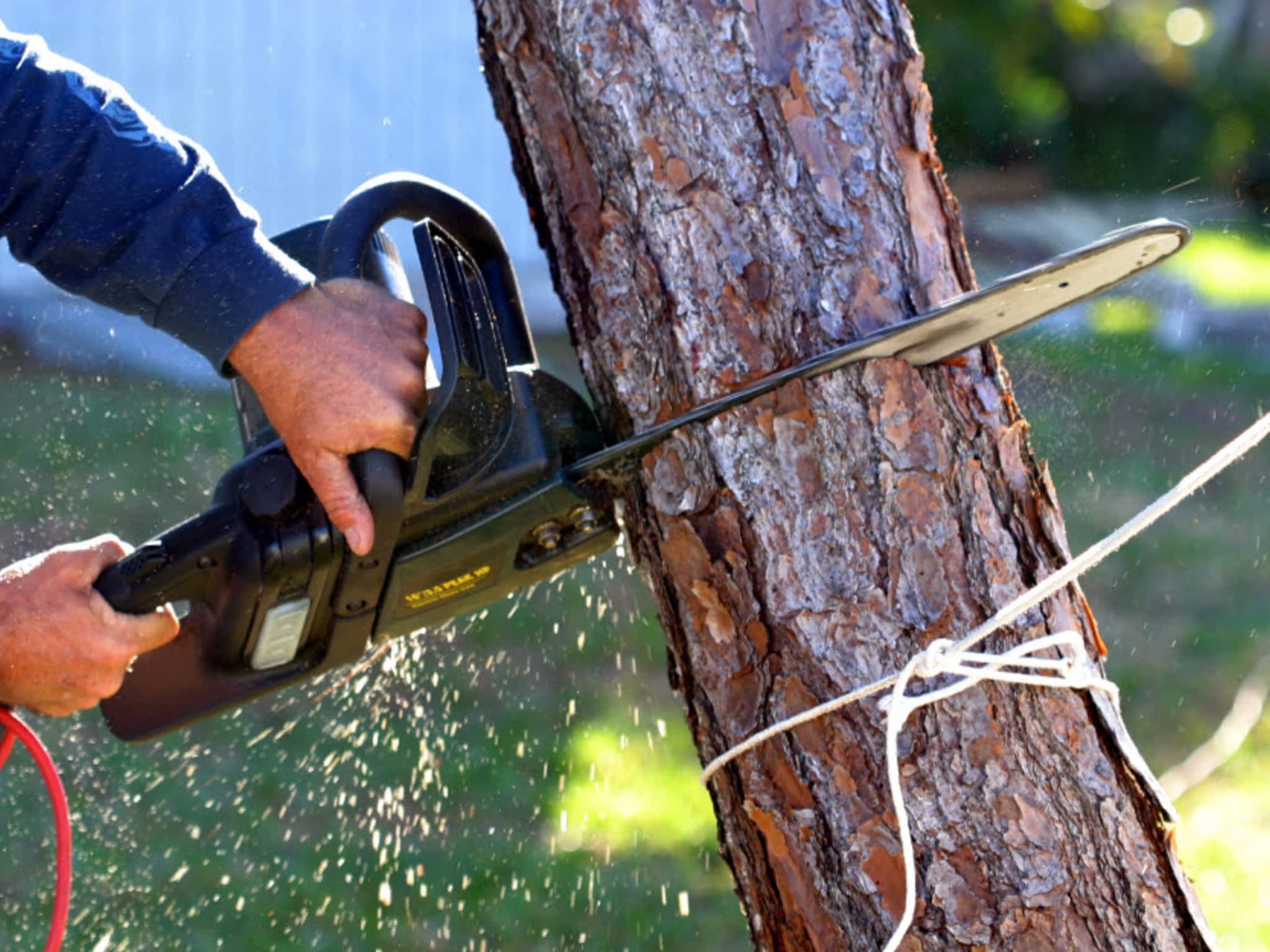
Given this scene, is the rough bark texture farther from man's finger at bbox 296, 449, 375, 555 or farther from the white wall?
the white wall

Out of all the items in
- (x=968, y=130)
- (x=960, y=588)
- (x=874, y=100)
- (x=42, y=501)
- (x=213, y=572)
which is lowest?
(x=960, y=588)

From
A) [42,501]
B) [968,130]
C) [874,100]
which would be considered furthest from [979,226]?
[874,100]

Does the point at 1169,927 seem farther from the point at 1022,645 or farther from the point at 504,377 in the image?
the point at 504,377

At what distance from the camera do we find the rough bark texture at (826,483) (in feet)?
3.84

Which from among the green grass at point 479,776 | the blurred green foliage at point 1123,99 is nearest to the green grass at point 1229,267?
the blurred green foliage at point 1123,99

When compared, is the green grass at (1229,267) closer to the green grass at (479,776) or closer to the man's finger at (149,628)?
the green grass at (479,776)

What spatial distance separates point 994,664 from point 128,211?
3.15ft

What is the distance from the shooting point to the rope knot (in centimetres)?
112

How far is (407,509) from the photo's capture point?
1366 mm

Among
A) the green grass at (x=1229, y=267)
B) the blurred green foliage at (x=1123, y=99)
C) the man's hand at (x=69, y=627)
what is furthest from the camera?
the green grass at (x=1229, y=267)

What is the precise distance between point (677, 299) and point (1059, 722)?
513mm

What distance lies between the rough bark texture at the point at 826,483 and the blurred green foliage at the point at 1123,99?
4.93 metres

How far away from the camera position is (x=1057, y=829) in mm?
1168

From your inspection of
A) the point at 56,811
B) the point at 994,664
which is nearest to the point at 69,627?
the point at 56,811
